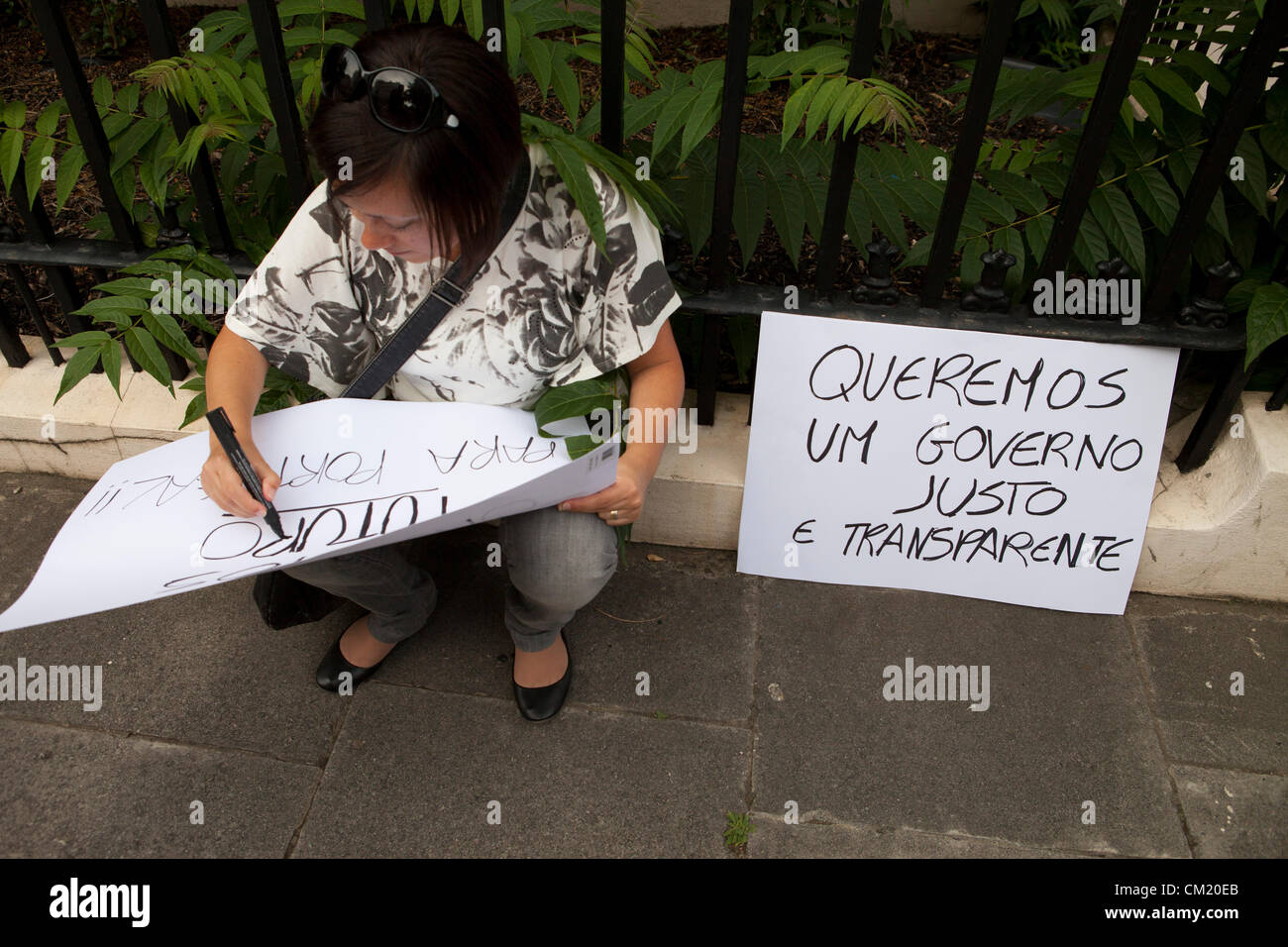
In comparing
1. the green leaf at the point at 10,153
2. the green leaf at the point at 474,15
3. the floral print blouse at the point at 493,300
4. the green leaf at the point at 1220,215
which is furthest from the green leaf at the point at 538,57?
the green leaf at the point at 1220,215

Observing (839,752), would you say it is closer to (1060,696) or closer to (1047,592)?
(1060,696)

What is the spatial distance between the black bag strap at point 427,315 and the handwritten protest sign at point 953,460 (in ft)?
2.58

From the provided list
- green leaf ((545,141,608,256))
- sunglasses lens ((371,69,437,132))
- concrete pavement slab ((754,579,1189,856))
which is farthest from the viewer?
concrete pavement slab ((754,579,1189,856))

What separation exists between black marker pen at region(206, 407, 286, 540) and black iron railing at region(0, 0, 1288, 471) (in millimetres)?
702

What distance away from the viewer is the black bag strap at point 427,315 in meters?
1.79

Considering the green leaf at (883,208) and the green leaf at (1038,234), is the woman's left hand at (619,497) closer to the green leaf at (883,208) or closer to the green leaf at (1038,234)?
the green leaf at (883,208)

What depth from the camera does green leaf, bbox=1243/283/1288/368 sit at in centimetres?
208

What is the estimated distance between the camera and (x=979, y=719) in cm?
236

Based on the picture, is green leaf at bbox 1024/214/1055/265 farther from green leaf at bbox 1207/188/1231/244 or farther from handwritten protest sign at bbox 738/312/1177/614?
green leaf at bbox 1207/188/1231/244

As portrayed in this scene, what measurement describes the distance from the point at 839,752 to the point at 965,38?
394cm

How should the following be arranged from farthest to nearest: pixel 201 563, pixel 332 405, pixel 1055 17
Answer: pixel 1055 17 < pixel 332 405 < pixel 201 563

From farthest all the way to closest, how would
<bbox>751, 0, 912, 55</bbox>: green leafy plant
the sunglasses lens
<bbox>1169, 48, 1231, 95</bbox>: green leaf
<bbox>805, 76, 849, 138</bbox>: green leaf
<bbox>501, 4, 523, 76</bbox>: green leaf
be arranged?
1. <bbox>751, 0, 912, 55</bbox>: green leafy plant
2. <bbox>1169, 48, 1231, 95</bbox>: green leaf
3. <bbox>501, 4, 523, 76</bbox>: green leaf
4. <bbox>805, 76, 849, 138</bbox>: green leaf
5. the sunglasses lens

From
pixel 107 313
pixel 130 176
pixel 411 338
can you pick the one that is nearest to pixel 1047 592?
pixel 411 338

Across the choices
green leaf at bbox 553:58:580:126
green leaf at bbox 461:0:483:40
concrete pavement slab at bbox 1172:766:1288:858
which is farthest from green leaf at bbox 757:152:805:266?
concrete pavement slab at bbox 1172:766:1288:858
